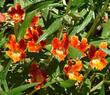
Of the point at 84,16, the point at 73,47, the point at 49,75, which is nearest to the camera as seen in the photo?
the point at 73,47

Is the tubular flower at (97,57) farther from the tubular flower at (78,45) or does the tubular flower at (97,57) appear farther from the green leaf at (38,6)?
the green leaf at (38,6)

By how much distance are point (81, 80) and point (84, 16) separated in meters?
0.37

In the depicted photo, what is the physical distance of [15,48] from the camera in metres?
1.98

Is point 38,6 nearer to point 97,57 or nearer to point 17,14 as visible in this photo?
point 17,14

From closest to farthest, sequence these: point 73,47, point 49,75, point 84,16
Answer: point 73,47 < point 49,75 < point 84,16

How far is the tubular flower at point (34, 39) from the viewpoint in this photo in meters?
1.96

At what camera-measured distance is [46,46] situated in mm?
1972

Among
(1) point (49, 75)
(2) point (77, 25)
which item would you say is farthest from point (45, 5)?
(1) point (49, 75)

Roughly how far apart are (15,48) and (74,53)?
284mm

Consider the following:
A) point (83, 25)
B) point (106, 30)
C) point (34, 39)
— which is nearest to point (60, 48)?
point (34, 39)

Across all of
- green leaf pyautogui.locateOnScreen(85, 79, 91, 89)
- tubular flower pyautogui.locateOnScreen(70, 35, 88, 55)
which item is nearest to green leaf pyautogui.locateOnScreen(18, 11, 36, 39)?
tubular flower pyautogui.locateOnScreen(70, 35, 88, 55)

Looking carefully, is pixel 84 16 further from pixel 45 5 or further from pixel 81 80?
pixel 81 80

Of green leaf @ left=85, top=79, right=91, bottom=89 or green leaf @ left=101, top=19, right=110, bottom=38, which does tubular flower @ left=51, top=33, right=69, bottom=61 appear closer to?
green leaf @ left=85, top=79, right=91, bottom=89

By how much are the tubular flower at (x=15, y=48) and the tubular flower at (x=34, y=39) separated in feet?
0.11
